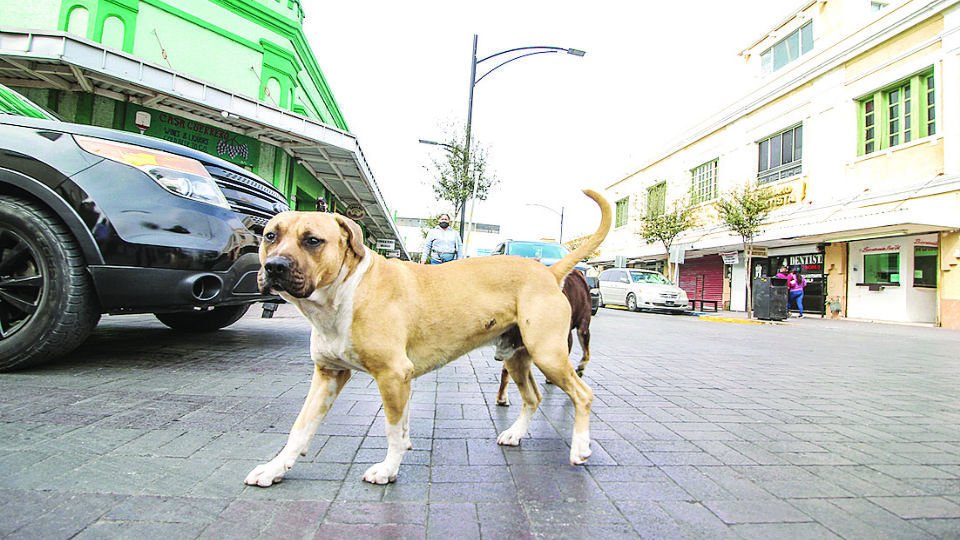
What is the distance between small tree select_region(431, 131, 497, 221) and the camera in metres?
15.4

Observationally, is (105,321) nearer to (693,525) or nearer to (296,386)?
(296,386)

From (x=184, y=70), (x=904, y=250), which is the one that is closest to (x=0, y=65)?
(x=184, y=70)

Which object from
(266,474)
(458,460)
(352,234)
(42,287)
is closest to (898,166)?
(458,460)

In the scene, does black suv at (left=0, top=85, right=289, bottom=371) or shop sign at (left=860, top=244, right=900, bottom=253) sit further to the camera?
shop sign at (left=860, top=244, right=900, bottom=253)

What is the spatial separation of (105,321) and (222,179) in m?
4.37

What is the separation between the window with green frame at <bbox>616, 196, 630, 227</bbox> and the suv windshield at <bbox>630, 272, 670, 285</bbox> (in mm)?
17780

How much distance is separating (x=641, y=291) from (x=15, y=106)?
18458mm

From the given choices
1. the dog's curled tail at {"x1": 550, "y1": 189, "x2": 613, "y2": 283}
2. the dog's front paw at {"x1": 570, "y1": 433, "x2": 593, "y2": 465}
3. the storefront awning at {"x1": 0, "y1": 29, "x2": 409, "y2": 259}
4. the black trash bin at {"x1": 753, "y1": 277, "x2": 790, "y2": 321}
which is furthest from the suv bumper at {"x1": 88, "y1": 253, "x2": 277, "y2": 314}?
the black trash bin at {"x1": 753, "y1": 277, "x2": 790, "y2": 321}

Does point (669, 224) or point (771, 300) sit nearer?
point (771, 300)

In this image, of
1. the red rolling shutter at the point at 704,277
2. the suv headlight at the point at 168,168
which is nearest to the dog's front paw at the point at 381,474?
the suv headlight at the point at 168,168

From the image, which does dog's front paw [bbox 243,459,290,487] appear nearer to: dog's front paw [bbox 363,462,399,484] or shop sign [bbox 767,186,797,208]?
Result: dog's front paw [bbox 363,462,399,484]

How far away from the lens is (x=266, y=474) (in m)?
1.92

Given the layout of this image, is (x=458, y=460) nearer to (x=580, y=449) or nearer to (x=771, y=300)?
(x=580, y=449)

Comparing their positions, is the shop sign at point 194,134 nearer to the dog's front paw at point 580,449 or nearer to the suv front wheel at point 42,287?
the suv front wheel at point 42,287
